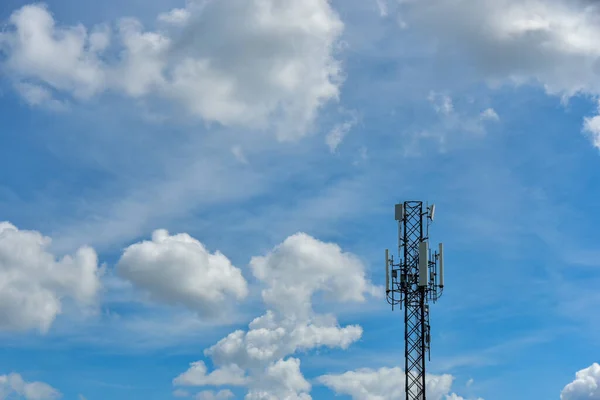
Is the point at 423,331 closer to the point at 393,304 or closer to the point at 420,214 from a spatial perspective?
the point at 393,304

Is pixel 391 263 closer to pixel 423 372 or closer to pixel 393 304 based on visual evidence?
pixel 393 304

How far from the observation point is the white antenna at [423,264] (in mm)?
72750

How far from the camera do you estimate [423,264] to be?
241 ft

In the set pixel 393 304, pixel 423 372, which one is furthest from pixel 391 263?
pixel 423 372

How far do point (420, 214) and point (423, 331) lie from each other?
10.5 meters

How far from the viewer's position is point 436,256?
73750 mm

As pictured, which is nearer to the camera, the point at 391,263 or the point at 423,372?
the point at 423,372

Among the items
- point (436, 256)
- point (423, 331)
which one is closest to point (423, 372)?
point (423, 331)

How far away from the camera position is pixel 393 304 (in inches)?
2921

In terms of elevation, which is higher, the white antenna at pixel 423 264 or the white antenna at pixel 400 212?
the white antenna at pixel 400 212

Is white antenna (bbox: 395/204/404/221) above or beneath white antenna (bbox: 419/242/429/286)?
above

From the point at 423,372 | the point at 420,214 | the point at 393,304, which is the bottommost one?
the point at 423,372

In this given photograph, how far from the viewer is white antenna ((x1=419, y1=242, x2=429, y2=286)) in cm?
7275

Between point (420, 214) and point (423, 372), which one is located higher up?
point (420, 214)
